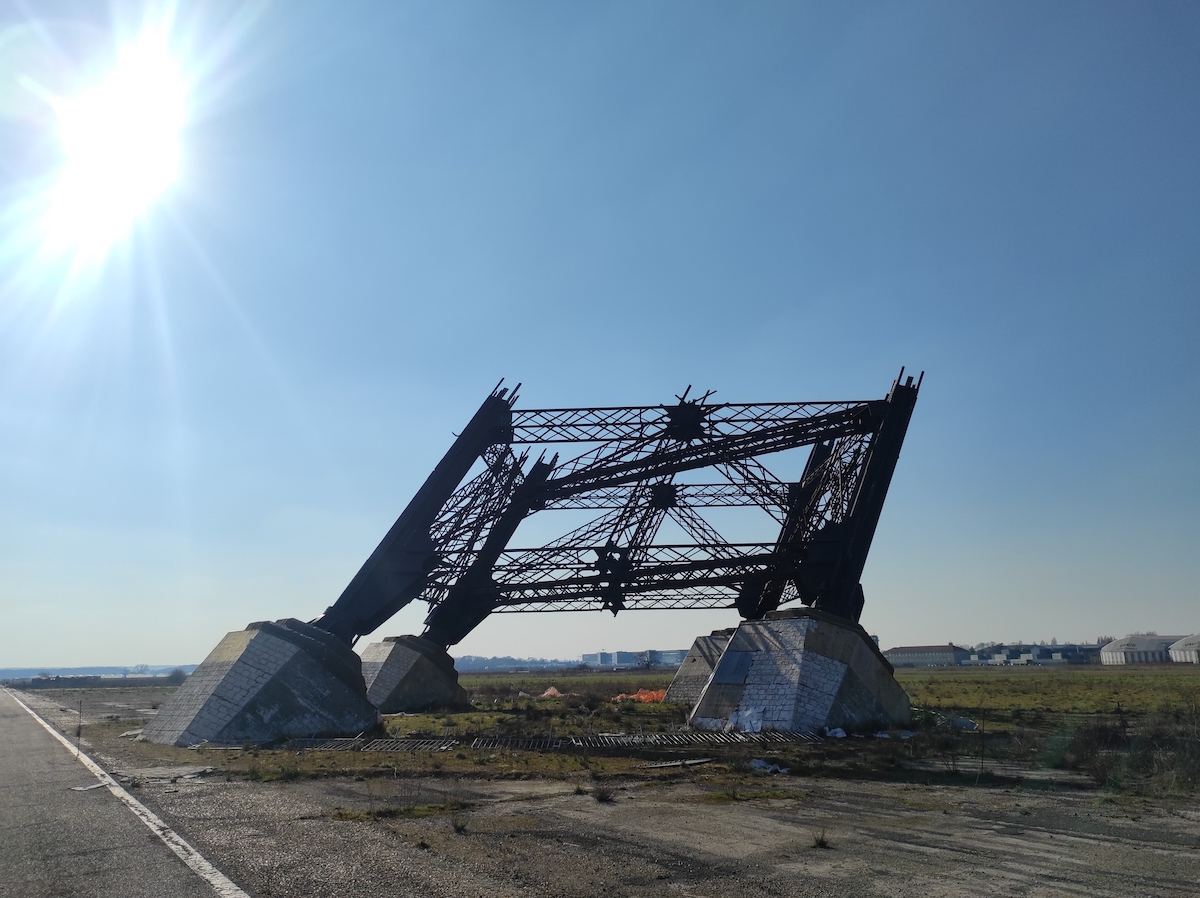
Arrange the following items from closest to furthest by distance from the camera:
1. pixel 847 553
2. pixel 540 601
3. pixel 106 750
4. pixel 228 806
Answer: pixel 228 806
pixel 106 750
pixel 847 553
pixel 540 601

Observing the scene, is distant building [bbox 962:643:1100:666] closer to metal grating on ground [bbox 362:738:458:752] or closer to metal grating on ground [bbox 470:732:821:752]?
metal grating on ground [bbox 470:732:821:752]

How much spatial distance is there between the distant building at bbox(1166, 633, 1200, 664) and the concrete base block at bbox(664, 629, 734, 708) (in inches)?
3985

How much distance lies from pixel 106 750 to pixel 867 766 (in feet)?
64.5

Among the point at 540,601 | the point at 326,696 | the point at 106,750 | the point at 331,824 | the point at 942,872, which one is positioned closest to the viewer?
the point at 942,872

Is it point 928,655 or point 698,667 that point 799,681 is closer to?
point 698,667

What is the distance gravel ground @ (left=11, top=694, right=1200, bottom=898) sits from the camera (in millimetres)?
8039

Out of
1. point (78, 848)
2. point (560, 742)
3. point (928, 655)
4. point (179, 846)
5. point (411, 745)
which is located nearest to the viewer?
point (179, 846)

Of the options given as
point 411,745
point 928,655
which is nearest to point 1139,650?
point 928,655

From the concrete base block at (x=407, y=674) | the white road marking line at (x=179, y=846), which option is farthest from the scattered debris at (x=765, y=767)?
the concrete base block at (x=407, y=674)

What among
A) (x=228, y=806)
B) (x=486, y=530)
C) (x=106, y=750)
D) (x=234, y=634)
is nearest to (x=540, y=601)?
(x=486, y=530)

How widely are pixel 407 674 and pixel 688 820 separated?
2564cm

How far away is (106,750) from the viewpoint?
72.9 feet

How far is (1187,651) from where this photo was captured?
11669cm

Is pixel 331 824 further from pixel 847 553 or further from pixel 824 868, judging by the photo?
pixel 847 553
